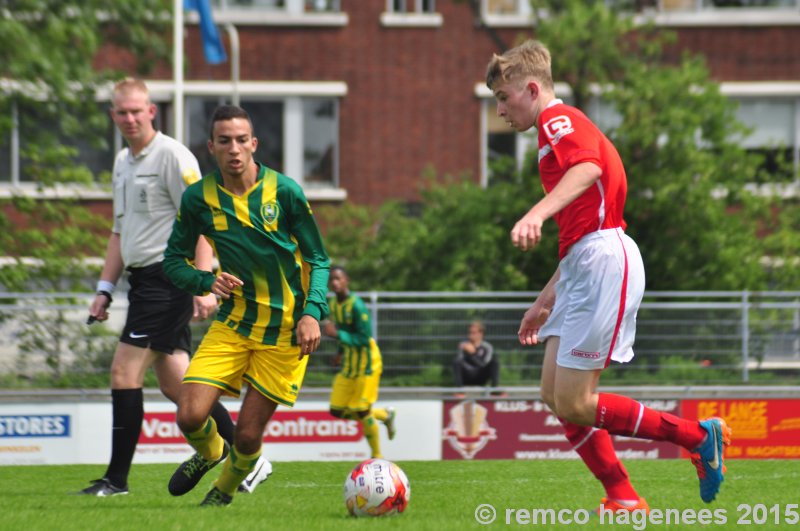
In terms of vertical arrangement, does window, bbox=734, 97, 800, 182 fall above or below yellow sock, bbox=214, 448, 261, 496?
above

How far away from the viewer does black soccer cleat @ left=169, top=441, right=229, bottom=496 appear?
7230 mm

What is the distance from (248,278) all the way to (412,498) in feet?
6.54

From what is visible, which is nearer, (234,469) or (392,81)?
(234,469)

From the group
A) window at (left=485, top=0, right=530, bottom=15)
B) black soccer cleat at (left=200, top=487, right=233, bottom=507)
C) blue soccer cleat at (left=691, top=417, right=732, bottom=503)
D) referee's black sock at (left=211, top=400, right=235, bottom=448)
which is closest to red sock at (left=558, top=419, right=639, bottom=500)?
blue soccer cleat at (left=691, top=417, right=732, bottom=503)

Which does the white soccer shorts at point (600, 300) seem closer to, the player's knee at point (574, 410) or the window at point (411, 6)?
the player's knee at point (574, 410)

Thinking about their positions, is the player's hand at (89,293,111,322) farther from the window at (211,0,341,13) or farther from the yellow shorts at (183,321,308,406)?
the window at (211,0,341,13)

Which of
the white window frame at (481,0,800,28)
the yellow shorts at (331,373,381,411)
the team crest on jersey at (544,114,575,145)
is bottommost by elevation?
the yellow shorts at (331,373,381,411)

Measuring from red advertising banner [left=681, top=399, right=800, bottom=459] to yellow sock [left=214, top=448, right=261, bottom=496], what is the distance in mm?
7932

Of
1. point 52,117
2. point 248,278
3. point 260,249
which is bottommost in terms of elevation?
point 248,278

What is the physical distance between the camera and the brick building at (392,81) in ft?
79.7

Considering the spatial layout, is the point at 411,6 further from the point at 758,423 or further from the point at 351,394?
the point at 758,423

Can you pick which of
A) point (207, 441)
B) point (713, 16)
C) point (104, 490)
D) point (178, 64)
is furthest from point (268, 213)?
point (713, 16)

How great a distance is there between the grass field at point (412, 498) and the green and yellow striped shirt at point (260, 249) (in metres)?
0.97

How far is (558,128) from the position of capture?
6.21 m
